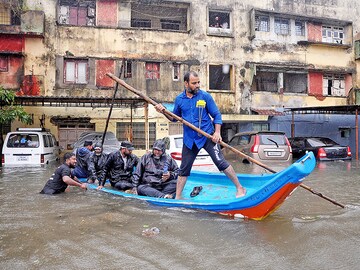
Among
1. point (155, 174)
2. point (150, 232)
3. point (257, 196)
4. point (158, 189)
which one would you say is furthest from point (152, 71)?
point (150, 232)

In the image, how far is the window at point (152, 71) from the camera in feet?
70.4

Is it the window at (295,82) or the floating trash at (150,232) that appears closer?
the floating trash at (150,232)

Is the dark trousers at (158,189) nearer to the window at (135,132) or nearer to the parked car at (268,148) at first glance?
the parked car at (268,148)

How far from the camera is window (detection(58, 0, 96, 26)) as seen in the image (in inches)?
810

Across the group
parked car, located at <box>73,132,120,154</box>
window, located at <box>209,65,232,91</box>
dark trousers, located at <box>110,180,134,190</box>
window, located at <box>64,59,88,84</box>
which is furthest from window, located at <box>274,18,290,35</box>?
dark trousers, located at <box>110,180,134,190</box>

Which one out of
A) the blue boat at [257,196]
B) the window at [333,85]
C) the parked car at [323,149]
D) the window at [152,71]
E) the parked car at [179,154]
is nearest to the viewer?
the blue boat at [257,196]

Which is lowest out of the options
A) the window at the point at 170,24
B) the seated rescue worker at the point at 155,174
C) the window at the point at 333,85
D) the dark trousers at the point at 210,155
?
the seated rescue worker at the point at 155,174

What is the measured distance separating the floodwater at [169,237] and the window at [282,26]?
18.8 metres

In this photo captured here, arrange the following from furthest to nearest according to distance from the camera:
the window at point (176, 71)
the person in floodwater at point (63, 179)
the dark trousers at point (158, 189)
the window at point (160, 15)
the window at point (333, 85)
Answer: the window at point (333, 85)
the window at point (160, 15)
the window at point (176, 71)
the person in floodwater at point (63, 179)
the dark trousers at point (158, 189)

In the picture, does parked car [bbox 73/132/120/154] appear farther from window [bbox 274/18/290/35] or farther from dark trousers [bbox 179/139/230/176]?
window [bbox 274/18/290/35]

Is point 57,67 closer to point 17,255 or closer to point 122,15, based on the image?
point 122,15

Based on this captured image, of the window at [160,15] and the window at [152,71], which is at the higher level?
the window at [160,15]

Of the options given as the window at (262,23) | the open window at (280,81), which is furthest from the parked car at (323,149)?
the window at (262,23)

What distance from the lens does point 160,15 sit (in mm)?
22891
